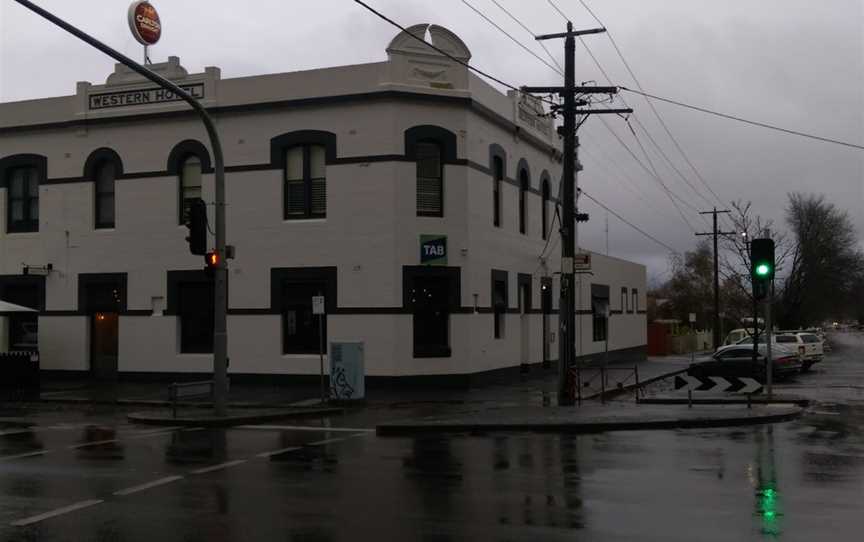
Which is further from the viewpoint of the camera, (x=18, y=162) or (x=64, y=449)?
(x=18, y=162)

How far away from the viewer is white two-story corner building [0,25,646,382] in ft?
82.2

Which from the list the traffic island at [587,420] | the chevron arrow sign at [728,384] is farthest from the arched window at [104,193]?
the chevron arrow sign at [728,384]

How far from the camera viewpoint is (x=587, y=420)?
1656 centimetres

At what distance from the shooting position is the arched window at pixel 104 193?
28.4 metres

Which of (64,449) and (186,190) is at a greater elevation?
(186,190)

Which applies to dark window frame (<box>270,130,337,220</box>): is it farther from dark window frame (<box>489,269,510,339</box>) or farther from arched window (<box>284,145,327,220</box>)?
dark window frame (<box>489,269,510,339</box>)

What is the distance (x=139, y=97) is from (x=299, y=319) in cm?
889

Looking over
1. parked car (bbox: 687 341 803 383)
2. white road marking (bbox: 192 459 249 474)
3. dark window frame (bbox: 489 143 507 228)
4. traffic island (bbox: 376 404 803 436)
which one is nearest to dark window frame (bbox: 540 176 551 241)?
dark window frame (bbox: 489 143 507 228)

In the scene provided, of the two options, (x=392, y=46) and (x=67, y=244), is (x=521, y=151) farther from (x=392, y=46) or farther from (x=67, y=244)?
(x=67, y=244)

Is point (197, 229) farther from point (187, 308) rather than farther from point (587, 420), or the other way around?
point (187, 308)

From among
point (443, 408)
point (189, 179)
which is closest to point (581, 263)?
point (443, 408)

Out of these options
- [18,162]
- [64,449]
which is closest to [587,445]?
[64,449]

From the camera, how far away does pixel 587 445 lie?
1425cm

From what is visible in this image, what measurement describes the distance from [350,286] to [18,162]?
1279 cm
